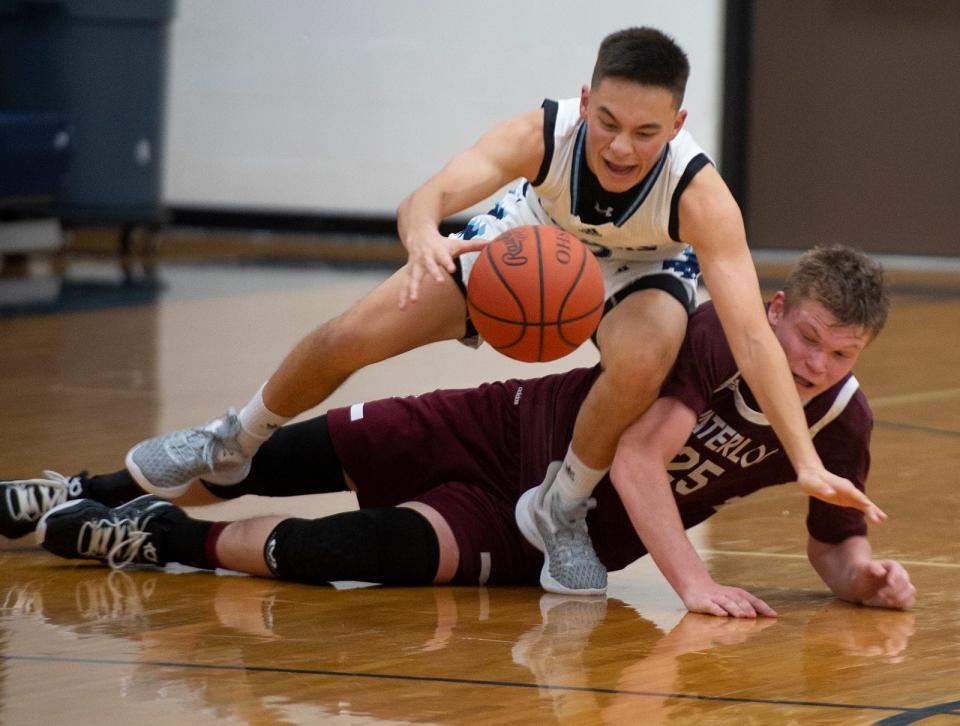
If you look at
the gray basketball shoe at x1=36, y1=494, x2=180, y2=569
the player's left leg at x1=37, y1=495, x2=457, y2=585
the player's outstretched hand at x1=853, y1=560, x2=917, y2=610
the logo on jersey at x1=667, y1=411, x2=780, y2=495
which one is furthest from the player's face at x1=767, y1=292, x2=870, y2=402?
the gray basketball shoe at x1=36, y1=494, x2=180, y2=569

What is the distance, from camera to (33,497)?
153 inches

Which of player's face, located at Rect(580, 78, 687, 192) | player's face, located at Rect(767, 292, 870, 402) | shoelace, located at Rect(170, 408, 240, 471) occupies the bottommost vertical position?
shoelace, located at Rect(170, 408, 240, 471)

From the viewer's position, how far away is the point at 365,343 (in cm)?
388

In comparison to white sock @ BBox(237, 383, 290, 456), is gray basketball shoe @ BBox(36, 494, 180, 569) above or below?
below

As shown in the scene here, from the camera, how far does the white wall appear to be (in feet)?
39.1

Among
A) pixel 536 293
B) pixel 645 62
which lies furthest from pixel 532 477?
pixel 645 62

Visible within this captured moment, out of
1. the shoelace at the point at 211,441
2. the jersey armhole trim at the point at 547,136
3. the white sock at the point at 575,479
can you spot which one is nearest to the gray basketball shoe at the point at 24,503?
the shoelace at the point at 211,441

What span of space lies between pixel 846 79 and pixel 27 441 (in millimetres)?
7443

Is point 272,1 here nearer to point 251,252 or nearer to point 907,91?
point 251,252

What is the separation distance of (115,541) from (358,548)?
576 mm

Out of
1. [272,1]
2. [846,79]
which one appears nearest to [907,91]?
[846,79]

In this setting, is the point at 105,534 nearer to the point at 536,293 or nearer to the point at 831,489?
the point at 536,293

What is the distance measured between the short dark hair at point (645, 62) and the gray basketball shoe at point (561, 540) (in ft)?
2.89

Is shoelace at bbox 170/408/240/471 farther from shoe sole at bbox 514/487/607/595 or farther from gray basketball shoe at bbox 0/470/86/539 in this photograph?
shoe sole at bbox 514/487/607/595
